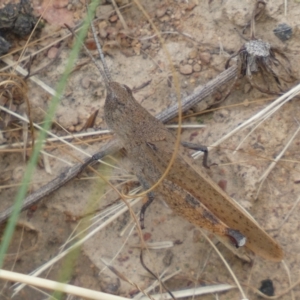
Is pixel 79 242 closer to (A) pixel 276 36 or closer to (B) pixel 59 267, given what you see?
(B) pixel 59 267

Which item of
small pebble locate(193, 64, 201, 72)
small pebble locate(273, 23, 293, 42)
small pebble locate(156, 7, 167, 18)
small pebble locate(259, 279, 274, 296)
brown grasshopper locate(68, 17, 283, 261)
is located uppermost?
small pebble locate(156, 7, 167, 18)

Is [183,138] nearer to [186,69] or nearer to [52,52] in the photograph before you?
[186,69]

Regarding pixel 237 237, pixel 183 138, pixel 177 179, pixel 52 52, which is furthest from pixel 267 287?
pixel 52 52

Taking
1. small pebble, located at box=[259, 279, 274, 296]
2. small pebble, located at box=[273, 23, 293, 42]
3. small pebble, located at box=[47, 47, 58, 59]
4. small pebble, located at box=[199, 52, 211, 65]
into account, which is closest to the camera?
small pebble, located at box=[259, 279, 274, 296]

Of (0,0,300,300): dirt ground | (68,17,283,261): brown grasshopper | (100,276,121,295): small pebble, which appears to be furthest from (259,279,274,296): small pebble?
(100,276,121,295): small pebble

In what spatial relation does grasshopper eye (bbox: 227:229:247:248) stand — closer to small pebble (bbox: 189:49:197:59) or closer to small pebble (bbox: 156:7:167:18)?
small pebble (bbox: 189:49:197:59)

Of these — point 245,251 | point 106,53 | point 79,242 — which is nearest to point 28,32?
point 106,53

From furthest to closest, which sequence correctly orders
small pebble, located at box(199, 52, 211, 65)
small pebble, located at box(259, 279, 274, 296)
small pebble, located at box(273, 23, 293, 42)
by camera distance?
small pebble, located at box(199, 52, 211, 65)
small pebble, located at box(273, 23, 293, 42)
small pebble, located at box(259, 279, 274, 296)
